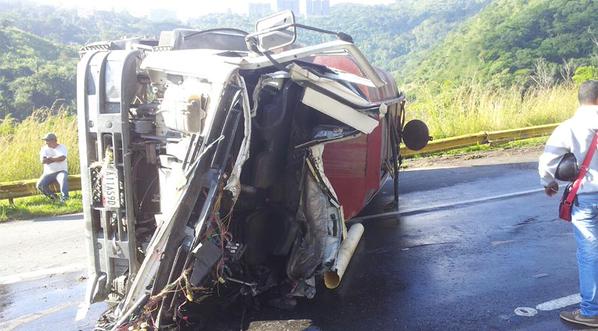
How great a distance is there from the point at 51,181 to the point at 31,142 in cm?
180

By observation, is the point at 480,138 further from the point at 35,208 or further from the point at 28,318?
the point at 28,318

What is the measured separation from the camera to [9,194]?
8.88m

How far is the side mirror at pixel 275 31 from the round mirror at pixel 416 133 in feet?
11.6

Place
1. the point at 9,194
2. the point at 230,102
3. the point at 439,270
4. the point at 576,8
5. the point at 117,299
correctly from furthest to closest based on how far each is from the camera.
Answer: the point at 576,8
the point at 9,194
the point at 439,270
the point at 117,299
the point at 230,102

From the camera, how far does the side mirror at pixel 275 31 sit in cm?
413

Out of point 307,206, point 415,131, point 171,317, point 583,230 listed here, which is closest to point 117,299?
point 171,317

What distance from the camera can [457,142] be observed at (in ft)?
38.6

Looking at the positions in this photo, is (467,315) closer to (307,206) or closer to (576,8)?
(307,206)

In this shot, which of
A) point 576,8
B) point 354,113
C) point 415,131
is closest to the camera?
point 354,113

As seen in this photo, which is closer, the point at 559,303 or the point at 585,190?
the point at 585,190

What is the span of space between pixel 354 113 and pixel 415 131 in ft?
11.6

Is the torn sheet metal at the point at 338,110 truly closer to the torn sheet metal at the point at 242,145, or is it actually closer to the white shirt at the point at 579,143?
the torn sheet metal at the point at 242,145

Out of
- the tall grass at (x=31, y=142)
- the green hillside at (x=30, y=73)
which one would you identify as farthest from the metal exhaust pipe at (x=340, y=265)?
the green hillside at (x=30, y=73)

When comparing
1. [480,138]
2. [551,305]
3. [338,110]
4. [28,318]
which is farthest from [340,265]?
[480,138]
